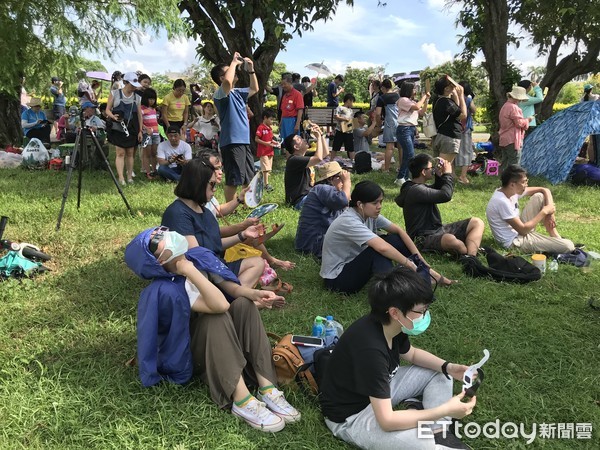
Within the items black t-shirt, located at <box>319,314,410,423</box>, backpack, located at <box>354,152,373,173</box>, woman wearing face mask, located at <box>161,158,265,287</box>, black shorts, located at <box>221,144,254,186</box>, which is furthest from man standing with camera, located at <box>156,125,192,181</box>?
black t-shirt, located at <box>319,314,410,423</box>

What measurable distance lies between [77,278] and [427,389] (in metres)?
3.28

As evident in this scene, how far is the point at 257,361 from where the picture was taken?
276 centimetres

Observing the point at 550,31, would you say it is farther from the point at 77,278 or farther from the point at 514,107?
the point at 77,278

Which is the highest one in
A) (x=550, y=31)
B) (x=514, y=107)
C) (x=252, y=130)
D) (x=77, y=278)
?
(x=550, y=31)

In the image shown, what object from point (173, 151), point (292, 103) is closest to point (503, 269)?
point (173, 151)

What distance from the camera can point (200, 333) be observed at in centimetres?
270

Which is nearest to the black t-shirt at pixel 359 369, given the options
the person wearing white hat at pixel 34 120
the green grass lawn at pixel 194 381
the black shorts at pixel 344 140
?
A: the green grass lawn at pixel 194 381

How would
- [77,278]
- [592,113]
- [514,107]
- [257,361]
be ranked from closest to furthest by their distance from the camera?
[257,361], [77,278], [514,107], [592,113]

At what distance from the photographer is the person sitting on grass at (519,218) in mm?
4930

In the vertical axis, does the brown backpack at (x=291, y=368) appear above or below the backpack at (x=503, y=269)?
below

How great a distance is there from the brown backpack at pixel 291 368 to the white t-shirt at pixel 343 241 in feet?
4.16

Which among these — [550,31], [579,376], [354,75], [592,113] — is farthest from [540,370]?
[354,75]

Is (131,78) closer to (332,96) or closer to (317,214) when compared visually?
(317,214)

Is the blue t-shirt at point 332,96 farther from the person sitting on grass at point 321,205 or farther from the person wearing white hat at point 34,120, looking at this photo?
the person sitting on grass at point 321,205
